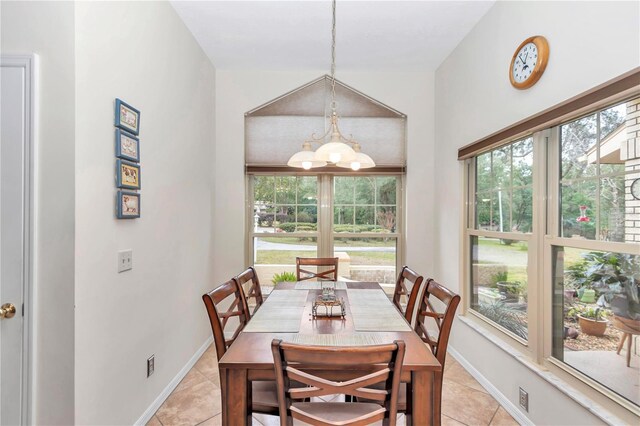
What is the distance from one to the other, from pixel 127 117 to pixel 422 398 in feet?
6.75

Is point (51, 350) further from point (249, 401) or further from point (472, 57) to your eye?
point (472, 57)

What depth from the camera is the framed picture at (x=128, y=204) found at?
1.81 meters

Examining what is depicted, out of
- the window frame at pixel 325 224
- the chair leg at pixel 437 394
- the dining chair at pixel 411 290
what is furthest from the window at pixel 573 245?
the window frame at pixel 325 224

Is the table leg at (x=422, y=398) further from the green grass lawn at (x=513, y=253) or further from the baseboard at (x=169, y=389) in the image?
the baseboard at (x=169, y=389)

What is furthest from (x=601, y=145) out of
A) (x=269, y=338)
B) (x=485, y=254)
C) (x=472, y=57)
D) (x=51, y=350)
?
(x=51, y=350)

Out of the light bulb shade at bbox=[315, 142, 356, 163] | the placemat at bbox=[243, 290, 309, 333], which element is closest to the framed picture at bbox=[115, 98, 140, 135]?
the light bulb shade at bbox=[315, 142, 356, 163]

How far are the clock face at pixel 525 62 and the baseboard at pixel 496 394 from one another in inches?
83.2

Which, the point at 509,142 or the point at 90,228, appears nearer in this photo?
the point at 90,228

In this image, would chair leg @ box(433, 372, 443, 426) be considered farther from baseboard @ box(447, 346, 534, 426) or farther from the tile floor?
baseboard @ box(447, 346, 534, 426)

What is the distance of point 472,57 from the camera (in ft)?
9.03

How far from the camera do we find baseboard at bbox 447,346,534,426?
6.85ft

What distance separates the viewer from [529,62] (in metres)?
2.00

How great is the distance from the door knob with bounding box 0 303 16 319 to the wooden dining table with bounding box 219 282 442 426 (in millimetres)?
954

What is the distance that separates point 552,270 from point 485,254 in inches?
29.6
